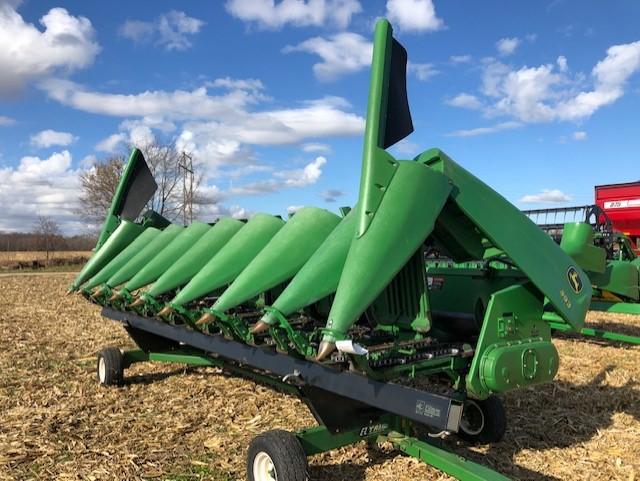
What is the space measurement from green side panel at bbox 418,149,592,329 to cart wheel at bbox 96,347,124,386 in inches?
167

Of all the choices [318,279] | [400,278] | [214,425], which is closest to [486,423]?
[400,278]

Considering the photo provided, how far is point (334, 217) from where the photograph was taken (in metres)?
3.94

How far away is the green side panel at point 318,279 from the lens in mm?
3217

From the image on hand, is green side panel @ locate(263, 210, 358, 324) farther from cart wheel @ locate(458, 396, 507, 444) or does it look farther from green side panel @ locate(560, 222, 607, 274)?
green side panel @ locate(560, 222, 607, 274)

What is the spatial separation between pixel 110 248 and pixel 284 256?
338 cm

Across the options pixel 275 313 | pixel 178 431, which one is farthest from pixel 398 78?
pixel 178 431

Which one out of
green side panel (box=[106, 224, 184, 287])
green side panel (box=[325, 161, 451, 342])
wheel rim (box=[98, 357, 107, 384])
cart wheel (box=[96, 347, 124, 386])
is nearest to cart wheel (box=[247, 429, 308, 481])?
green side panel (box=[325, 161, 451, 342])

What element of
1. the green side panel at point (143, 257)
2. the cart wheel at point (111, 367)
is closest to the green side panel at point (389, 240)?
the green side panel at point (143, 257)

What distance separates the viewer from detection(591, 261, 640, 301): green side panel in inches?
267

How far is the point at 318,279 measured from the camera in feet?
10.7

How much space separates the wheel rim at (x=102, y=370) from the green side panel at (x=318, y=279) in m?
3.44

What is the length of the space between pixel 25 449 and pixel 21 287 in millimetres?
17194

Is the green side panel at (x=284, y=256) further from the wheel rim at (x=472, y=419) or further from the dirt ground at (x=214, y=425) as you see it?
the wheel rim at (x=472, y=419)

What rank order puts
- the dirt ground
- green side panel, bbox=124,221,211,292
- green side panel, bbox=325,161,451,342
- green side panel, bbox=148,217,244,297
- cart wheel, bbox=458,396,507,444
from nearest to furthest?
1. green side panel, bbox=325,161,451,342
2. the dirt ground
3. cart wheel, bbox=458,396,507,444
4. green side panel, bbox=148,217,244,297
5. green side panel, bbox=124,221,211,292
